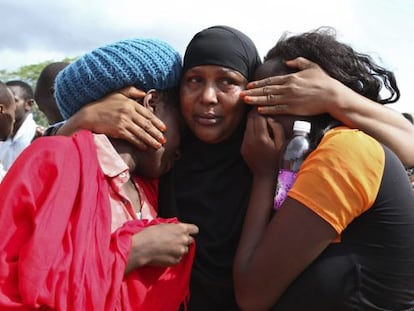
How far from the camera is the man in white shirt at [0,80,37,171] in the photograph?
6.02 m

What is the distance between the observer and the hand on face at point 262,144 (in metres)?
1.84

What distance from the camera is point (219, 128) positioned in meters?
2.00

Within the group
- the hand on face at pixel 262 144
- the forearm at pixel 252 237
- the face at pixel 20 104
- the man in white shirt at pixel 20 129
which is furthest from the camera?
the face at pixel 20 104

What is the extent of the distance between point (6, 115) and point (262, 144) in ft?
15.0

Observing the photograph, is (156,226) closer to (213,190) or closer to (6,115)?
(213,190)

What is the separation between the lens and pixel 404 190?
1.73 metres

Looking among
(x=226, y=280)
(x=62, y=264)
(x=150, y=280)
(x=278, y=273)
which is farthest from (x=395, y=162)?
(x=62, y=264)

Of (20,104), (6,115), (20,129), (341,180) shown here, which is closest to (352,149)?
(341,180)

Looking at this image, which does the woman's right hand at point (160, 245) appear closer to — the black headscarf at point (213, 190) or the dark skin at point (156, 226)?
the dark skin at point (156, 226)

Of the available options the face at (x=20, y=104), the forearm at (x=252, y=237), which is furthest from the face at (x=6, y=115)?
the forearm at (x=252, y=237)

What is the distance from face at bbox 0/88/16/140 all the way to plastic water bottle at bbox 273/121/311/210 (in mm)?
4582

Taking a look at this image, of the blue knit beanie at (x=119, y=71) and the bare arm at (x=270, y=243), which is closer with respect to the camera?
→ the bare arm at (x=270, y=243)

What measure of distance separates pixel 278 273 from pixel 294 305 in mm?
124

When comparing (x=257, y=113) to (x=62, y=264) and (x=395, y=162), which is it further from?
(x=62, y=264)
